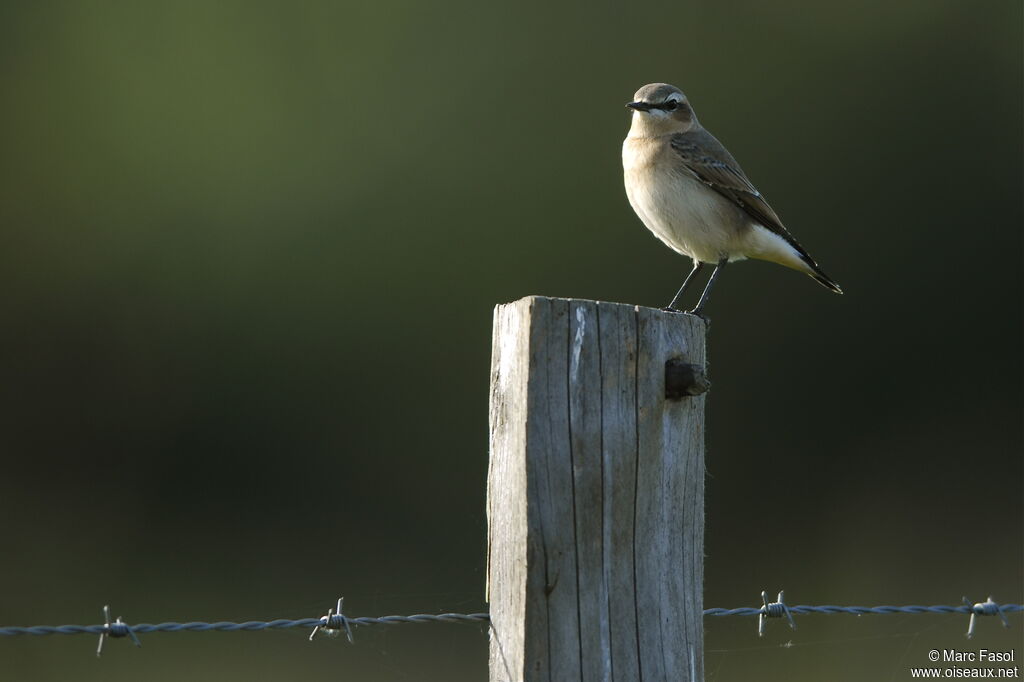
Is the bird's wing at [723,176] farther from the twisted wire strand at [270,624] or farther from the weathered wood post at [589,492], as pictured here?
the weathered wood post at [589,492]

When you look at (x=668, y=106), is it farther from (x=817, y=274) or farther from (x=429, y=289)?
(x=429, y=289)

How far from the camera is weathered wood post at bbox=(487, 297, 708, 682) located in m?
3.42

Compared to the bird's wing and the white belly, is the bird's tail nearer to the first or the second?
the bird's wing

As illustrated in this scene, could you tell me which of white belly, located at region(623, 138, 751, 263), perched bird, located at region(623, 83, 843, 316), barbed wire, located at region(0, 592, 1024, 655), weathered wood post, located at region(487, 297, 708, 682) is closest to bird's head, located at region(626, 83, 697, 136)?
perched bird, located at region(623, 83, 843, 316)

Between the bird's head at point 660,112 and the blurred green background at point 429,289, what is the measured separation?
16.3 feet

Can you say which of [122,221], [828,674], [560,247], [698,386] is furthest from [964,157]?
[698,386]

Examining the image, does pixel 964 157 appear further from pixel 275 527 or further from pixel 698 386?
pixel 698 386

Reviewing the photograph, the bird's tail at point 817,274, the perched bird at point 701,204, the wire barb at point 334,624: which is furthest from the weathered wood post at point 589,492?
the bird's tail at point 817,274

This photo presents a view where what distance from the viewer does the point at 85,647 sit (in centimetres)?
1078

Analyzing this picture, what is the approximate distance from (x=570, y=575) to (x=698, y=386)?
2.01ft

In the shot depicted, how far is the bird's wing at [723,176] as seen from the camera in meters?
7.14

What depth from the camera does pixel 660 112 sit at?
297 inches

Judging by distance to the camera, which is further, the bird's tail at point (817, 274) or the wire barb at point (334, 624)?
the bird's tail at point (817, 274)

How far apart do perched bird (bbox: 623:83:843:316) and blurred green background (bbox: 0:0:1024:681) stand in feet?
15.1
